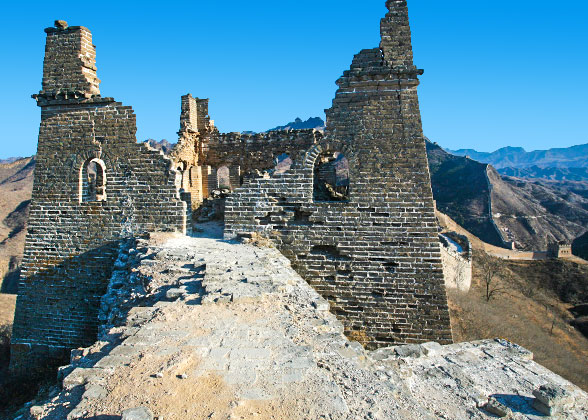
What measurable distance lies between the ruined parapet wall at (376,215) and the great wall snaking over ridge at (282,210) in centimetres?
2

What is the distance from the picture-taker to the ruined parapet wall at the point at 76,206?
824cm

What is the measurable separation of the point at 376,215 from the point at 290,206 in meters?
1.56

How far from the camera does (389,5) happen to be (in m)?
7.34

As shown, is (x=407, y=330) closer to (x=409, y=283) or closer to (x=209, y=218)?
(x=409, y=283)

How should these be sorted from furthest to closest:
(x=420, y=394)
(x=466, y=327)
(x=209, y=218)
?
1. (x=466, y=327)
2. (x=209, y=218)
3. (x=420, y=394)

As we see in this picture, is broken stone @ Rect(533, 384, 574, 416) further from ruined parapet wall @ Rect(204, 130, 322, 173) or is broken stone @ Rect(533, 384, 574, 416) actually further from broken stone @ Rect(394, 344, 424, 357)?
ruined parapet wall @ Rect(204, 130, 322, 173)

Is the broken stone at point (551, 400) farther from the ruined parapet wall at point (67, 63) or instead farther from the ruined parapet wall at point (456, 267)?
the ruined parapet wall at point (456, 267)

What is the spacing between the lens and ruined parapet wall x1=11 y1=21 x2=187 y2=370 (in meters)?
8.24

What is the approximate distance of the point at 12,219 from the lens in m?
34.9

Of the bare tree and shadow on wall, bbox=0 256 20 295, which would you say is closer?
the bare tree

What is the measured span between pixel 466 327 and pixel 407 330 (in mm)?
6700

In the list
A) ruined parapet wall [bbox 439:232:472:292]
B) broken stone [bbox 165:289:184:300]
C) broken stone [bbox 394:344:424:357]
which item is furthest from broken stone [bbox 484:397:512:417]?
ruined parapet wall [bbox 439:232:472:292]

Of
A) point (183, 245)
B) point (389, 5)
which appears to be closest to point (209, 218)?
point (183, 245)

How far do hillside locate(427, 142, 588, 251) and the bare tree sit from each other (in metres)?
22.2
